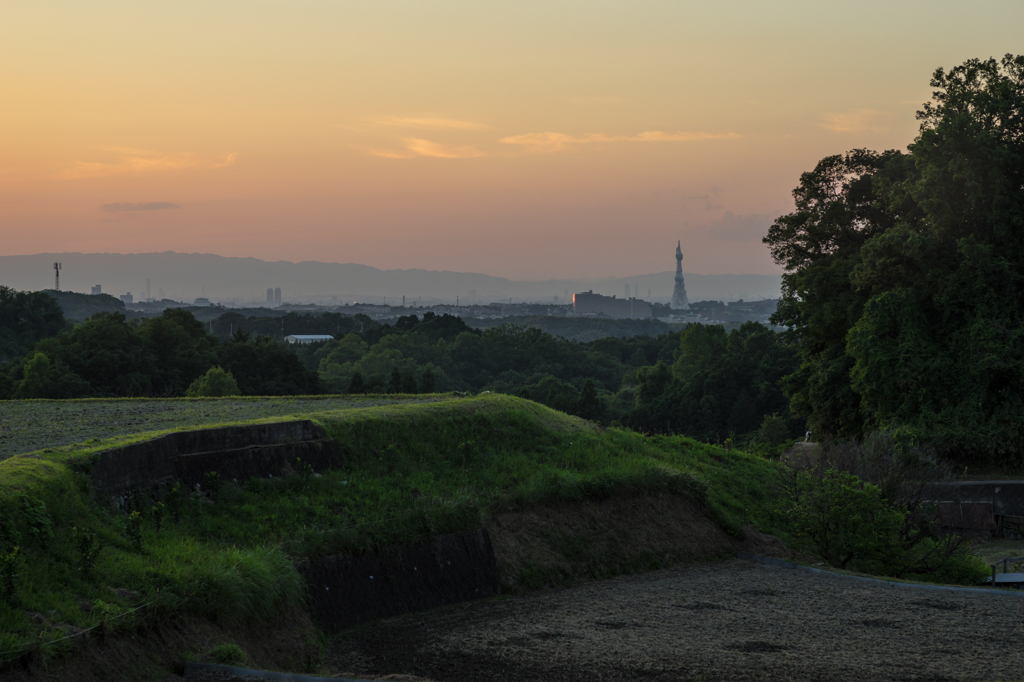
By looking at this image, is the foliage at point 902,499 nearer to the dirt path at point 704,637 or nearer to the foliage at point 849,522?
the foliage at point 849,522

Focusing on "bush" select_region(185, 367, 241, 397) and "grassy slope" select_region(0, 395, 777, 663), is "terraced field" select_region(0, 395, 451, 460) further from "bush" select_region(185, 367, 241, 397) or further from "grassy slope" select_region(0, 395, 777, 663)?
"bush" select_region(185, 367, 241, 397)

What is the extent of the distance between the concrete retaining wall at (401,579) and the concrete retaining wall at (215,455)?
8.74 feet

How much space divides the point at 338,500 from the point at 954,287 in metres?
23.8

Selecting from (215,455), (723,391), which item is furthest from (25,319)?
(215,455)

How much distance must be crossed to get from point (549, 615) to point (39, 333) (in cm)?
6502

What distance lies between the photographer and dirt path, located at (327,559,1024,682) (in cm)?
991

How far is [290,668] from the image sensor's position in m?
10.5

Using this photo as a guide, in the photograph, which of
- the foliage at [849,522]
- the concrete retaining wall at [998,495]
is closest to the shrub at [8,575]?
the foliage at [849,522]

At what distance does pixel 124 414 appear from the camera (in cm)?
1925

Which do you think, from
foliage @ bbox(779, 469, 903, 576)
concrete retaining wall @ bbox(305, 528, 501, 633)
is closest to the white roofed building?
foliage @ bbox(779, 469, 903, 576)

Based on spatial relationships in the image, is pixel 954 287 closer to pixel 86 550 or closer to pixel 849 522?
pixel 849 522

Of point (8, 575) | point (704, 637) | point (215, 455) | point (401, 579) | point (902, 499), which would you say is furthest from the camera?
point (902, 499)

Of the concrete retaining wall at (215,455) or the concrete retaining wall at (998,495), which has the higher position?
the concrete retaining wall at (215,455)

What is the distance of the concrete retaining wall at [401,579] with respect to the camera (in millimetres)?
12172
